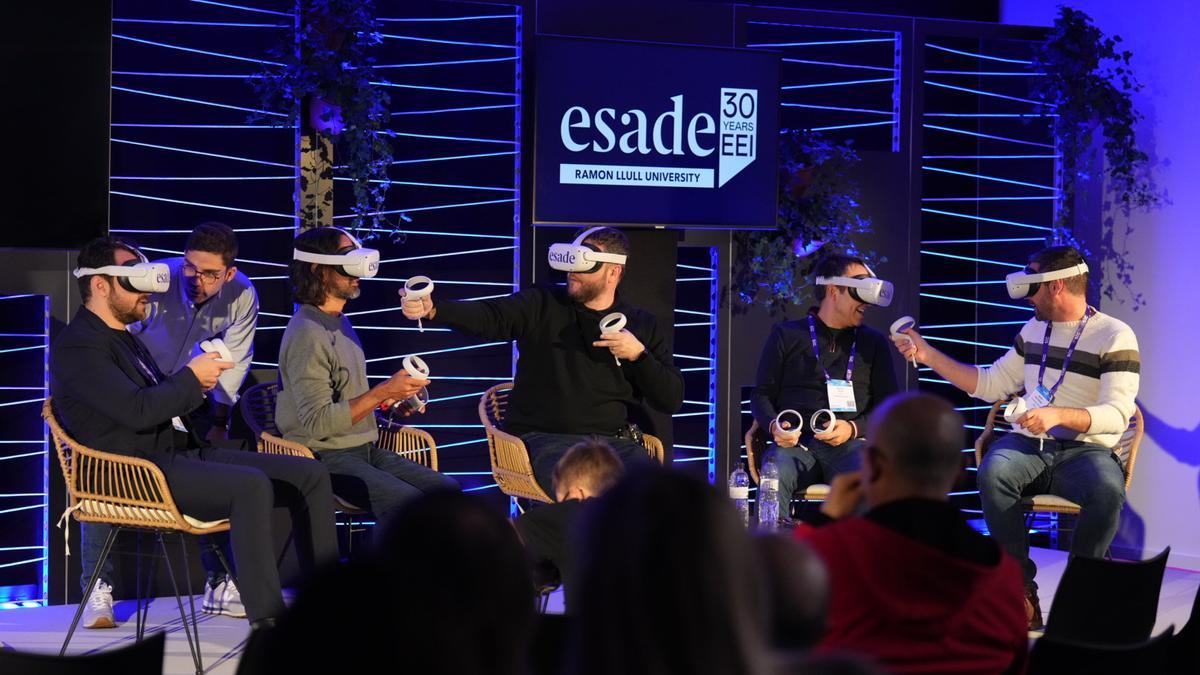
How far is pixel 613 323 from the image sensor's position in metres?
5.43

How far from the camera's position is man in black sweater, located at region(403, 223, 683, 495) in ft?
18.4

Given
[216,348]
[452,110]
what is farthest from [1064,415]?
[216,348]

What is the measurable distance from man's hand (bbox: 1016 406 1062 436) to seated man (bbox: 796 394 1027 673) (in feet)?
10.8

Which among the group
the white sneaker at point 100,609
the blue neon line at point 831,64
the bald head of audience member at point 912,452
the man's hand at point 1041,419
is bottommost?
the white sneaker at point 100,609

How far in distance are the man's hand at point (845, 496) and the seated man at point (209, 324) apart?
353 cm

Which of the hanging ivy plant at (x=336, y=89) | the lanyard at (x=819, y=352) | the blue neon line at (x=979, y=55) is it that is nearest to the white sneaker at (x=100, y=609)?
the hanging ivy plant at (x=336, y=89)

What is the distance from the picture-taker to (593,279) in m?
5.70

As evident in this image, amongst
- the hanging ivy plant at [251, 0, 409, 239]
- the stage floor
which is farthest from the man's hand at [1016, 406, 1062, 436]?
the hanging ivy plant at [251, 0, 409, 239]

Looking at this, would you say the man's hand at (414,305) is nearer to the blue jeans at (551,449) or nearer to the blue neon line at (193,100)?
the blue jeans at (551,449)

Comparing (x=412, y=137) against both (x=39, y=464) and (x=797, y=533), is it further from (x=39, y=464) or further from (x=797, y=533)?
(x=797, y=533)

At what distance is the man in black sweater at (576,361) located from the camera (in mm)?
5613

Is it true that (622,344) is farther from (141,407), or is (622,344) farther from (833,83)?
(833,83)

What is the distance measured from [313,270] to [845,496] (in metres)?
3.08

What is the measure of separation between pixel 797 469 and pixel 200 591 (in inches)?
106
